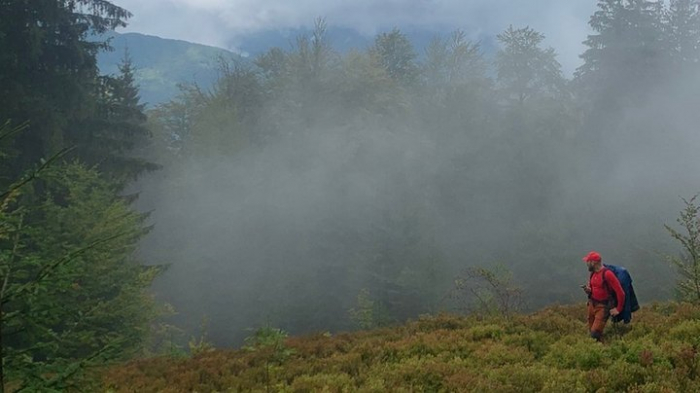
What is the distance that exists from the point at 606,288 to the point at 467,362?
3.06 metres

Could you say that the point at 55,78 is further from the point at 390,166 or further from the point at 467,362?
the point at 390,166

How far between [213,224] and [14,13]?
85.9ft

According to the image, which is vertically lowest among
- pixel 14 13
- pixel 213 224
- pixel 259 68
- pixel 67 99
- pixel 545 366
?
pixel 213 224

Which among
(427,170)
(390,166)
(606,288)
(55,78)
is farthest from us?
(427,170)

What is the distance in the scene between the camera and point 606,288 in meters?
10.0

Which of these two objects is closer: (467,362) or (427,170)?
(467,362)

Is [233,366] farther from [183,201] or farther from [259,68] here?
[259,68]

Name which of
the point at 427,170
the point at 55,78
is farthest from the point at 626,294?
the point at 427,170

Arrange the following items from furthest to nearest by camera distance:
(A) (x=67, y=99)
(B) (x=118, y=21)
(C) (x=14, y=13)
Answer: (B) (x=118, y=21) → (A) (x=67, y=99) → (C) (x=14, y=13)

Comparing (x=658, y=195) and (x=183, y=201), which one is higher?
(x=658, y=195)

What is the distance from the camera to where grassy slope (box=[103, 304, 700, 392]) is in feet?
25.4

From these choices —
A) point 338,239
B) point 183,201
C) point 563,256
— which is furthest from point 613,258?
point 183,201

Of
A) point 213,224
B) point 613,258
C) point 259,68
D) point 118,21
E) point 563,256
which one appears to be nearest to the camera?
point 118,21

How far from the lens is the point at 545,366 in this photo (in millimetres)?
8594
